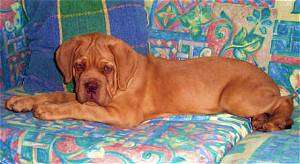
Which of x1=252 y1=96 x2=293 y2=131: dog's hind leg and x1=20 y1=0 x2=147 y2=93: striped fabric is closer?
x1=252 y1=96 x2=293 y2=131: dog's hind leg

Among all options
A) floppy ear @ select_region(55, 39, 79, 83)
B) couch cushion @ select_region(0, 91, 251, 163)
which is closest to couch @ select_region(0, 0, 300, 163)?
couch cushion @ select_region(0, 91, 251, 163)

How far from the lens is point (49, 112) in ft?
10.2

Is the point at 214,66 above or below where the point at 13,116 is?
above

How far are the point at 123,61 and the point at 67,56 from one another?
400mm

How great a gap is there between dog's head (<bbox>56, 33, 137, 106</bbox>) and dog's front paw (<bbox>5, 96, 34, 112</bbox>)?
325 millimetres

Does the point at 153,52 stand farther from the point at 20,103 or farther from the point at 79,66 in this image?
the point at 20,103

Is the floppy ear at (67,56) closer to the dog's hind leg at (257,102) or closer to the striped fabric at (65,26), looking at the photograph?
the striped fabric at (65,26)

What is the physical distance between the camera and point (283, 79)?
3.52m

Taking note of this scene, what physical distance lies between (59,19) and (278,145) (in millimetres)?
1833

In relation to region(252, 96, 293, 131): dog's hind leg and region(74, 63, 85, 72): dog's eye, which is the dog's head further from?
region(252, 96, 293, 131): dog's hind leg

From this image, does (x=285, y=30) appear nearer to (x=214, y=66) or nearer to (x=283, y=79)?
(x=283, y=79)

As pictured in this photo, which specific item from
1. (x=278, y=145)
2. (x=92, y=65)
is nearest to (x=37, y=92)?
(x=92, y=65)

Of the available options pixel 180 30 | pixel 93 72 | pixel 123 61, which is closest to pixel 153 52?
pixel 180 30

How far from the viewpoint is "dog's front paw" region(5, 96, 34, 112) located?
10.7ft
